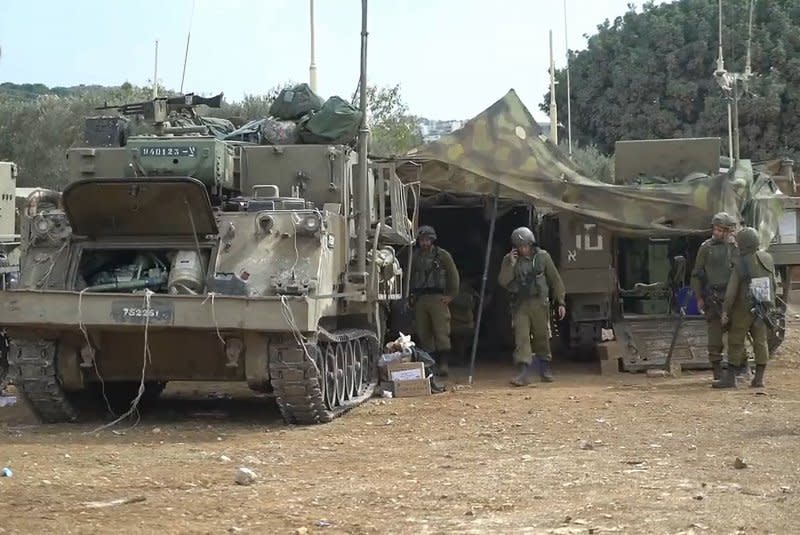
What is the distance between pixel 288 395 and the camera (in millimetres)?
9641

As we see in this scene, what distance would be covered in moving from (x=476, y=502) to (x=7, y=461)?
3154 mm

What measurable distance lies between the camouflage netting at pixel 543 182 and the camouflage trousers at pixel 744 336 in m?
2.29

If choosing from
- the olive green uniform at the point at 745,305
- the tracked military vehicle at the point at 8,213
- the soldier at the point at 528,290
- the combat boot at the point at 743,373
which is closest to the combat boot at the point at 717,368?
the combat boot at the point at 743,373

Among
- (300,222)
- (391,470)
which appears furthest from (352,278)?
(391,470)

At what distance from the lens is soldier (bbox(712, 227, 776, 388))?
1235cm

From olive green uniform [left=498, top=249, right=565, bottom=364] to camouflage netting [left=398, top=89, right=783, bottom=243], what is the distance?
107 centimetres

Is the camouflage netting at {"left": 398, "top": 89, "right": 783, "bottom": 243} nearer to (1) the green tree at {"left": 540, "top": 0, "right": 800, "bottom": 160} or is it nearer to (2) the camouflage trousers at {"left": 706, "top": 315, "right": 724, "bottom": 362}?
(2) the camouflage trousers at {"left": 706, "top": 315, "right": 724, "bottom": 362}

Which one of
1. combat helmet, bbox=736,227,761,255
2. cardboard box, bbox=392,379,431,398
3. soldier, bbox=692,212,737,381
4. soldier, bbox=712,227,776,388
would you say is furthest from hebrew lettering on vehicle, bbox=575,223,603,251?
cardboard box, bbox=392,379,431,398

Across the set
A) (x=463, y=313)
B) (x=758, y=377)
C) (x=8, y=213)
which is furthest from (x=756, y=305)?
(x=8, y=213)

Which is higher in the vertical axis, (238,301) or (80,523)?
(238,301)

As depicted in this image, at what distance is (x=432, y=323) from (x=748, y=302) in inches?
144

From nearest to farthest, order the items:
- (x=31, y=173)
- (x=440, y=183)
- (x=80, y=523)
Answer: (x=80, y=523)
(x=440, y=183)
(x=31, y=173)

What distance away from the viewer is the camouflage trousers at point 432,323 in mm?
14406

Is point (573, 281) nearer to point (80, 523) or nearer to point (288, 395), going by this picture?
point (288, 395)
